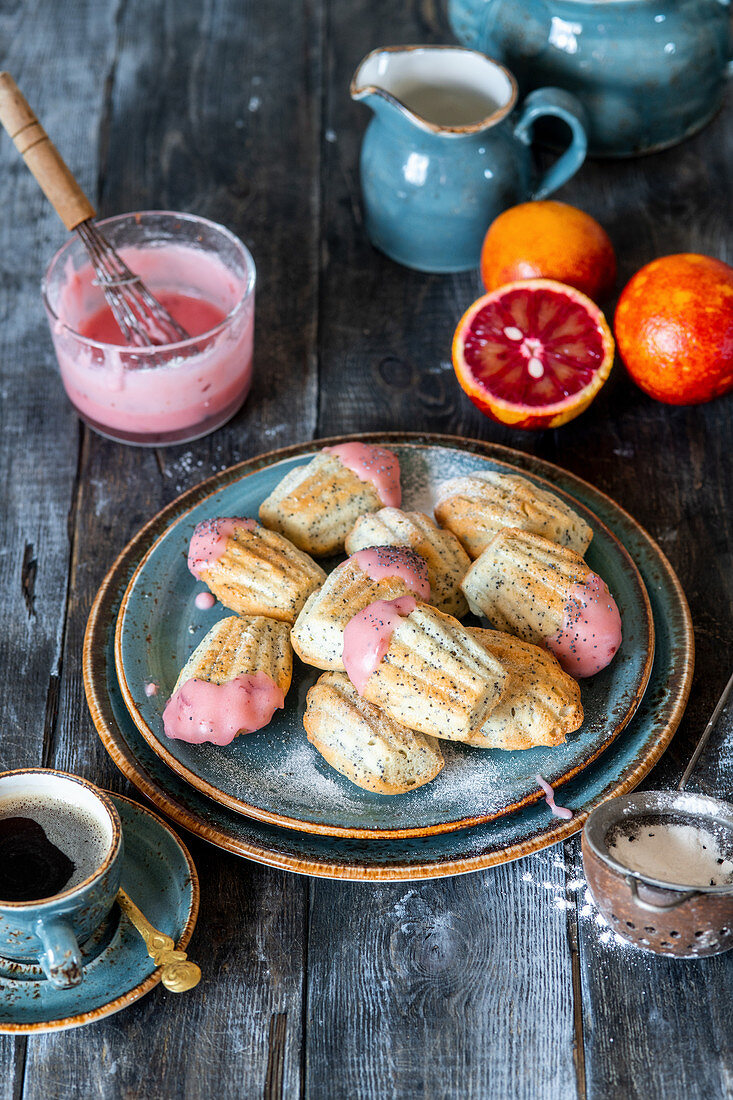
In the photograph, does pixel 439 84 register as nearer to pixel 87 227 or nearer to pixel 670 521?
pixel 87 227

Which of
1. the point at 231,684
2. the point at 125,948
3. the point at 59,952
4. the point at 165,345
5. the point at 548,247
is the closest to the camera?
the point at 59,952

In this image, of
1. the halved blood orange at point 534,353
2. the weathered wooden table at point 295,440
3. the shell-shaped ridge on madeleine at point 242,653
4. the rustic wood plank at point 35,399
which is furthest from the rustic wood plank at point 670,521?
the rustic wood plank at point 35,399

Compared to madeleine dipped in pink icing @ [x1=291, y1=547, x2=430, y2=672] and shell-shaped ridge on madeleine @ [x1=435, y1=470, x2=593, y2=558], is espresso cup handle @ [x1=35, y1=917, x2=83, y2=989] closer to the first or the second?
madeleine dipped in pink icing @ [x1=291, y1=547, x2=430, y2=672]

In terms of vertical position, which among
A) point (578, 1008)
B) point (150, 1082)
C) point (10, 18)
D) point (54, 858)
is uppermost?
point (10, 18)

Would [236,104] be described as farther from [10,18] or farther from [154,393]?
[154,393]

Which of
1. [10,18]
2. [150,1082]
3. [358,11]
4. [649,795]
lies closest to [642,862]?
[649,795]

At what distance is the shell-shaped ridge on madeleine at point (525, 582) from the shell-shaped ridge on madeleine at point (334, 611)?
4.2 inches

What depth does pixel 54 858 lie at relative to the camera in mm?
999

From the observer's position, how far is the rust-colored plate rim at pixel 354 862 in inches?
41.5

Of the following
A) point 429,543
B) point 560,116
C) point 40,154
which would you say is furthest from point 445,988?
point 560,116

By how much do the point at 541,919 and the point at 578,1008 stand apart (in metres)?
0.09

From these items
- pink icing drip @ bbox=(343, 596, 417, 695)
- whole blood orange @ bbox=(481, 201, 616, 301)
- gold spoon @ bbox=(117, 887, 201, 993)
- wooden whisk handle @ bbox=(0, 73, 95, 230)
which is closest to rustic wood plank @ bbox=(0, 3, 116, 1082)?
gold spoon @ bbox=(117, 887, 201, 993)

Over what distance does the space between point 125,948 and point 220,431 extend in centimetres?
77

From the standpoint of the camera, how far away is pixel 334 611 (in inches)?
44.7
